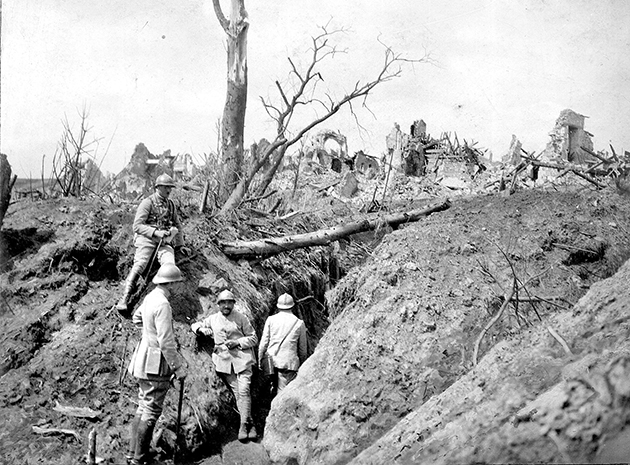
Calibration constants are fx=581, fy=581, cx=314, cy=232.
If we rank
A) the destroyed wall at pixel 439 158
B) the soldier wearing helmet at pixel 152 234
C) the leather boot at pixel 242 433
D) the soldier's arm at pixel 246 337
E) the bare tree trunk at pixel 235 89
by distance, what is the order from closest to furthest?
the leather boot at pixel 242 433
the soldier's arm at pixel 246 337
the soldier wearing helmet at pixel 152 234
the bare tree trunk at pixel 235 89
the destroyed wall at pixel 439 158

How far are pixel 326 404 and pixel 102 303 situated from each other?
10.2 ft

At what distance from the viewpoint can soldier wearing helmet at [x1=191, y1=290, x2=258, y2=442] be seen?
22.4 feet

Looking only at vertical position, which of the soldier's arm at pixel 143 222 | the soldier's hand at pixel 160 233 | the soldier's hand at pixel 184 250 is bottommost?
the soldier's hand at pixel 184 250

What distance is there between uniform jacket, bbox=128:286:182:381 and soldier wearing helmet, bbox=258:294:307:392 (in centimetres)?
196

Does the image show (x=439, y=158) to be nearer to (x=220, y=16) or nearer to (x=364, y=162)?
(x=364, y=162)

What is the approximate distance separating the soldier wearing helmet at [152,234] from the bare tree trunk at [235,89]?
5.03m

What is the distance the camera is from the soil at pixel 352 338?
3656 millimetres

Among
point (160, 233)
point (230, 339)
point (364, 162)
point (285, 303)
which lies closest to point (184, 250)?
point (160, 233)

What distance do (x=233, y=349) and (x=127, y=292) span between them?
1494 millimetres

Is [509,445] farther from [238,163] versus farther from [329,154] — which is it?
[329,154]

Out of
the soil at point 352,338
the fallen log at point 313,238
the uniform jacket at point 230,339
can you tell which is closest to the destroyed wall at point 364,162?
the fallen log at point 313,238

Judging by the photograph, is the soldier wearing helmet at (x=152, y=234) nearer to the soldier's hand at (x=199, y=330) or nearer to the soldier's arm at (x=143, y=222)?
the soldier's arm at (x=143, y=222)

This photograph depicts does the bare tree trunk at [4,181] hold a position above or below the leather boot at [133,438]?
above

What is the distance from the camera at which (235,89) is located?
1295 centimetres
